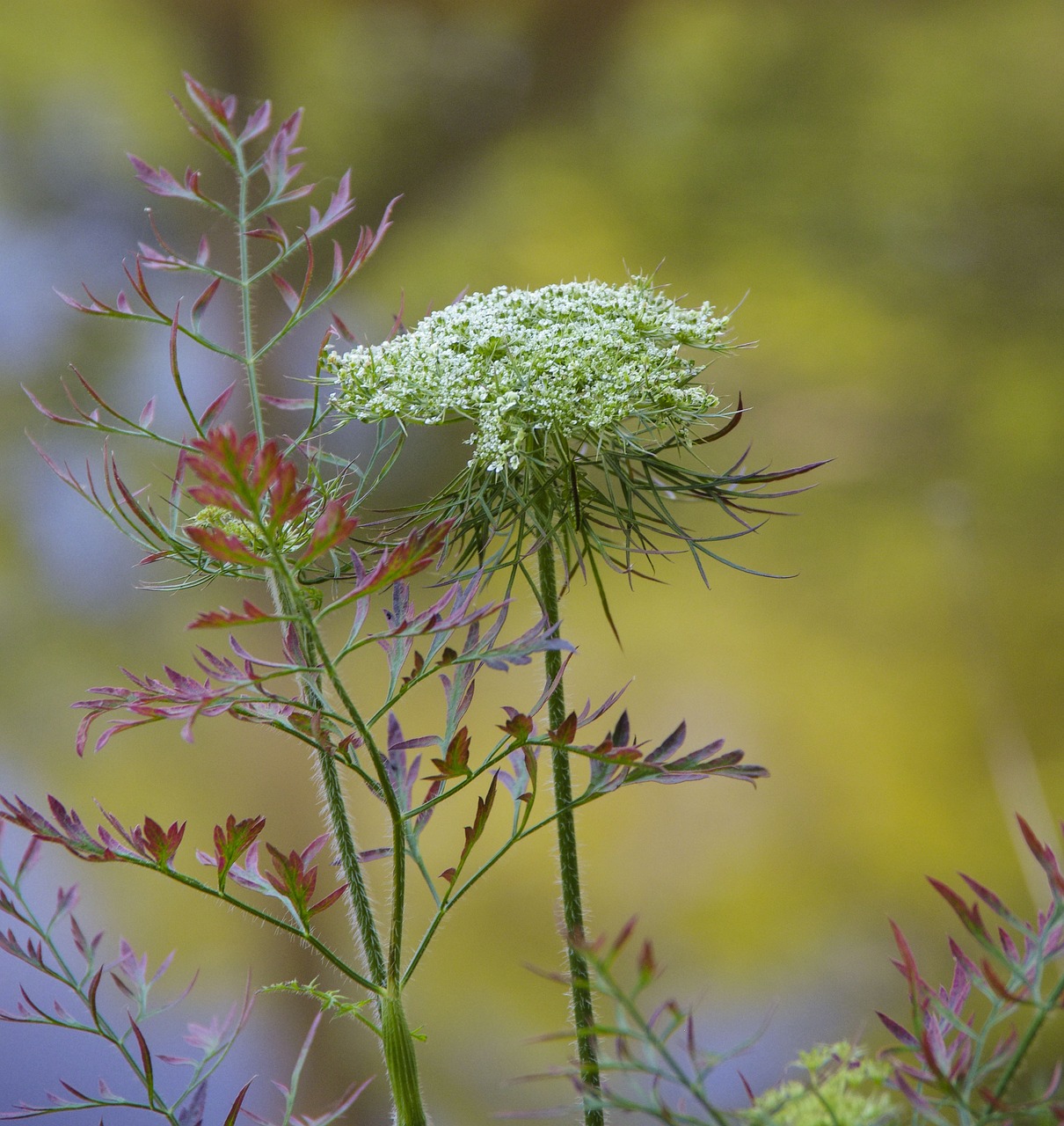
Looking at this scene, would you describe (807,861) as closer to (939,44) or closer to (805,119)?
(805,119)

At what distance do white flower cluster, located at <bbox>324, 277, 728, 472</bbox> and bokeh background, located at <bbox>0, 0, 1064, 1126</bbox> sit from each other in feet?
3.14

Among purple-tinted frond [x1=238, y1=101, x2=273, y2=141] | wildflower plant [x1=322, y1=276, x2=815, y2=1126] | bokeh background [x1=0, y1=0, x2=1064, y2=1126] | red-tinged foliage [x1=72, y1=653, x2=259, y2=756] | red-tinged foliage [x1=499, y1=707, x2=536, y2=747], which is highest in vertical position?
bokeh background [x1=0, y1=0, x2=1064, y2=1126]

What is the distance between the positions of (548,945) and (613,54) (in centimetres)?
132

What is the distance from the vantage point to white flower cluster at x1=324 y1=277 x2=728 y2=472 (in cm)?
43

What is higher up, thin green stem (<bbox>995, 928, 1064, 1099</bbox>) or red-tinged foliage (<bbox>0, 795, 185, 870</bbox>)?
thin green stem (<bbox>995, 928, 1064, 1099</bbox>)

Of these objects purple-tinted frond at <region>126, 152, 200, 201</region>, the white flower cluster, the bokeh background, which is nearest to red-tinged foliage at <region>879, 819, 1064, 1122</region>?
the white flower cluster

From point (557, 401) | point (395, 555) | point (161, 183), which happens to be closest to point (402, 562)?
point (395, 555)

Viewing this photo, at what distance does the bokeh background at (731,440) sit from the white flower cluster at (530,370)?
0.96 m

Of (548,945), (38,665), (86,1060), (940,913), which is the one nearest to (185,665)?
(38,665)

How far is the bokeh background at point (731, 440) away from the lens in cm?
141

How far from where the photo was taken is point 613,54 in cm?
150

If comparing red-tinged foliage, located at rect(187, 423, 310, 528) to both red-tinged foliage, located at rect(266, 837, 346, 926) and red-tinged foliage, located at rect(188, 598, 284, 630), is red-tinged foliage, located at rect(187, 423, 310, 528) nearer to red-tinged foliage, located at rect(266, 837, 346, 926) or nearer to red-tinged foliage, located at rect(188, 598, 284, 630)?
red-tinged foliage, located at rect(188, 598, 284, 630)

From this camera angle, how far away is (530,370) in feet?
1.42

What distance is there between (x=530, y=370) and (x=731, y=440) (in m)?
1.09
